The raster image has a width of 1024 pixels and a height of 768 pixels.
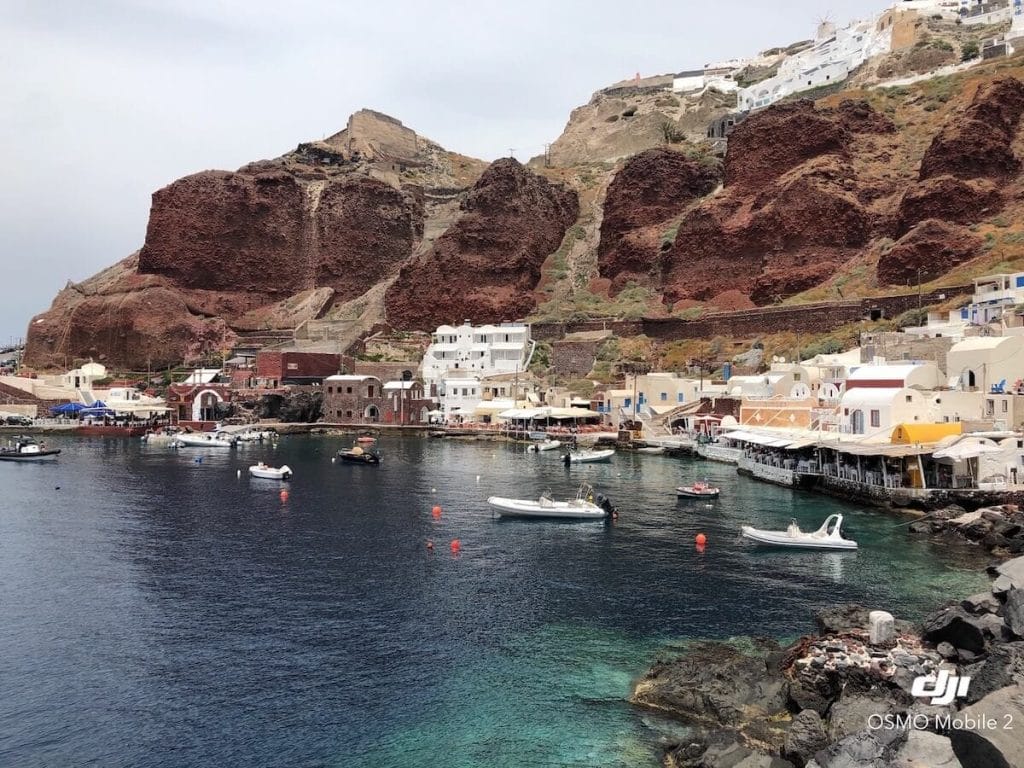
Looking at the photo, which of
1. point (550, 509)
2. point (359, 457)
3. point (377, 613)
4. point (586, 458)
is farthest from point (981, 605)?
point (359, 457)

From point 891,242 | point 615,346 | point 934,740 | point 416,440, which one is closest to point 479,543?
point 934,740

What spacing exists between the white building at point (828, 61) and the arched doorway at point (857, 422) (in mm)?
102929

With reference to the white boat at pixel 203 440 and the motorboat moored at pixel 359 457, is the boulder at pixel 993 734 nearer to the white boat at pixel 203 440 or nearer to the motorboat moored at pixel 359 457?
the motorboat moored at pixel 359 457

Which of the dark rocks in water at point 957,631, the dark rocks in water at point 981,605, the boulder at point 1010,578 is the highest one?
the boulder at point 1010,578

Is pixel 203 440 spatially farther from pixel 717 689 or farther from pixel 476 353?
pixel 717 689

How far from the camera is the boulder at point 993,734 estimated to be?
41.4 feet

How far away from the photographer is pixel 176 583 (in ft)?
111

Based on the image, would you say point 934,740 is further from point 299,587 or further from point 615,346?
point 615,346

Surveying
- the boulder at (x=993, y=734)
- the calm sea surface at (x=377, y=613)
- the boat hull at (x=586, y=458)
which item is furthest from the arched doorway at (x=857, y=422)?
the boulder at (x=993, y=734)

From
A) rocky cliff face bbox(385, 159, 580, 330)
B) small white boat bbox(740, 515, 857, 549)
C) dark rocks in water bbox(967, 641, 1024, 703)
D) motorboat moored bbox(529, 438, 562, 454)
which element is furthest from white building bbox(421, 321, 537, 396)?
dark rocks in water bbox(967, 641, 1024, 703)

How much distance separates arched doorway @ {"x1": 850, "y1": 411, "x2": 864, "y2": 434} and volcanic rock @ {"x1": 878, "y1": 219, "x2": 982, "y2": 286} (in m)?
42.2

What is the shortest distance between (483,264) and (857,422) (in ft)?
264

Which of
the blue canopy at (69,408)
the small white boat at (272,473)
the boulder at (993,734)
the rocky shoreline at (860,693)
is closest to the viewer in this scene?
the boulder at (993,734)

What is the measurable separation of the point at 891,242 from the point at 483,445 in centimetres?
5751
